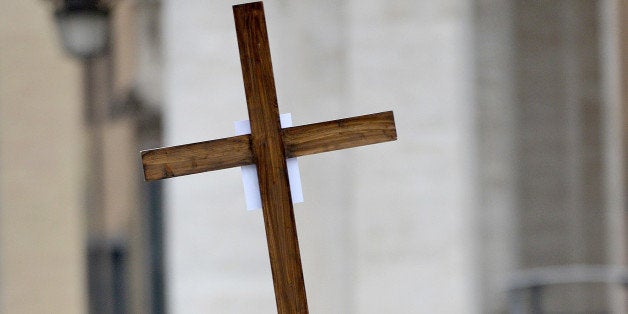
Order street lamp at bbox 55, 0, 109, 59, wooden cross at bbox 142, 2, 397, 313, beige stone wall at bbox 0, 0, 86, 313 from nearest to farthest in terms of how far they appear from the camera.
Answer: wooden cross at bbox 142, 2, 397, 313 → street lamp at bbox 55, 0, 109, 59 → beige stone wall at bbox 0, 0, 86, 313

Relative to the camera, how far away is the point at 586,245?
656 centimetres

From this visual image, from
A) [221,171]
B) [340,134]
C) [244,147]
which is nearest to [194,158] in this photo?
[244,147]

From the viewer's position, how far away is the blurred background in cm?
392

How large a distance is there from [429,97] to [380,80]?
15 centimetres

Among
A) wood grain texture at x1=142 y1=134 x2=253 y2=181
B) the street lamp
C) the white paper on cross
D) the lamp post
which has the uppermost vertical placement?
the street lamp

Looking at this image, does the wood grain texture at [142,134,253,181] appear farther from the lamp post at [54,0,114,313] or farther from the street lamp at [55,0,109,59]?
the lamp post at [54,0,114,313]

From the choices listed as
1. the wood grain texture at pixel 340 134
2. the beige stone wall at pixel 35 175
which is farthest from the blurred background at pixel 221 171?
the wood grain texture at pixel 340 134

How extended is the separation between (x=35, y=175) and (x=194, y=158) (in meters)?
2.51

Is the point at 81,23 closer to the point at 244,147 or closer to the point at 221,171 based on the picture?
the point at 221,171

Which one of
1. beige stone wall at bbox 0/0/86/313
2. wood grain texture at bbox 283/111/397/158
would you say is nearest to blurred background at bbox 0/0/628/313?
Answer: beige stone wall at bbox 0/0/86/313

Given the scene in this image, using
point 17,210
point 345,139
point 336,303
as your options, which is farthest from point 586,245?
point 345,139

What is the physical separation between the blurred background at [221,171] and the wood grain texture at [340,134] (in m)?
1.92

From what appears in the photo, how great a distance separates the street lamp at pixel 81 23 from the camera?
12.7 ft

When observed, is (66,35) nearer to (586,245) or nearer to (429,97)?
(429,97)
